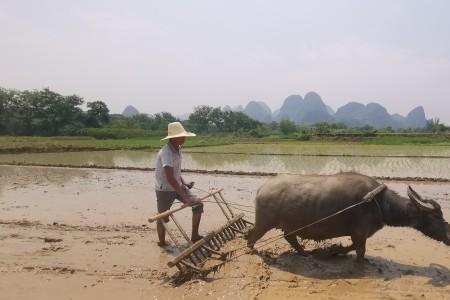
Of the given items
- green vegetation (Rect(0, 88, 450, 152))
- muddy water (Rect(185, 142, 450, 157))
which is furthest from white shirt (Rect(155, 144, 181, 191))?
green vegetation (Rect(0, 88, 450, 152))

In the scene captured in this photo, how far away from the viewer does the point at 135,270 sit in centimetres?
584

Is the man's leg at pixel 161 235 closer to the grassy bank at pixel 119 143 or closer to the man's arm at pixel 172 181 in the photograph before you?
the man's arm at pixel 172 181

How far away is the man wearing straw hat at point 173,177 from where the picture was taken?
628cm

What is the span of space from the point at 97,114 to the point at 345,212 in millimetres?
52713

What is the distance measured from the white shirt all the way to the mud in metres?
1.02

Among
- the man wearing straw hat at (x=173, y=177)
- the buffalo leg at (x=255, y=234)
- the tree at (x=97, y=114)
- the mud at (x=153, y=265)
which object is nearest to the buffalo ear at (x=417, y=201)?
the mud at (x=153, y=265)

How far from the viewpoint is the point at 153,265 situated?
6.10m

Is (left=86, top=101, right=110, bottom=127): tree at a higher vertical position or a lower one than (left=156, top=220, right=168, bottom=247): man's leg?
higher

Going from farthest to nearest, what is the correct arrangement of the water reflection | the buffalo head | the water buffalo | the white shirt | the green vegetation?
the green vegetation
the water reflection
the white shirt
the water buffalo
the buffalo head

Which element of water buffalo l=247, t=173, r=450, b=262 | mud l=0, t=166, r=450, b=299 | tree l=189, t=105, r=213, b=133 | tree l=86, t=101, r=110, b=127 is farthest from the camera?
tree l=189, t=105, r=213, b=133

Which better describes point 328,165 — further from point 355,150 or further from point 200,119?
point 200,119

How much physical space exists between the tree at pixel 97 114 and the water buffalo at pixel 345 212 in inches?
1987

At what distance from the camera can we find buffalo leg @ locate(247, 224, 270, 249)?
20.8ft

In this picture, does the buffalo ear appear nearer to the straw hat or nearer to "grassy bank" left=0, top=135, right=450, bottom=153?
the straw hat
